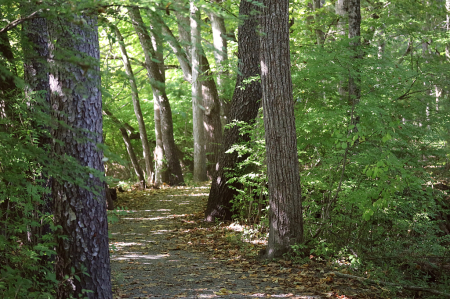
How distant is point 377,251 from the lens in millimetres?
6699

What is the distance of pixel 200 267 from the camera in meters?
6.22

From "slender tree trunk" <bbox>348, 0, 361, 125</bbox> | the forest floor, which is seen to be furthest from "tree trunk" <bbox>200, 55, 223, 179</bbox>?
"slender tree trunk" <bbox>348, 0, 361, 125</bbox>

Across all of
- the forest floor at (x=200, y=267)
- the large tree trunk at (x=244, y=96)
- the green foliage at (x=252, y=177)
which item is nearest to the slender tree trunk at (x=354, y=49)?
the green foliage at (x=252, y=177)

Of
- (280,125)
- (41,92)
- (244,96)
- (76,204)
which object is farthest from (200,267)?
(244,96)

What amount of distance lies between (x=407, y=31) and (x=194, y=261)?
9190mm

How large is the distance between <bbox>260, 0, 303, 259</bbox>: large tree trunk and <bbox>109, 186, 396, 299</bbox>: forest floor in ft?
2.00

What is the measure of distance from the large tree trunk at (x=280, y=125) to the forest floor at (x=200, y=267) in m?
0.61

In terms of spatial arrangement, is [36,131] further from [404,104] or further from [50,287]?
[404,104]

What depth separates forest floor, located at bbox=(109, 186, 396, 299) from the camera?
16.3ft

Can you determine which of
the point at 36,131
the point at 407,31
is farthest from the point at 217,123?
the point at 36,131

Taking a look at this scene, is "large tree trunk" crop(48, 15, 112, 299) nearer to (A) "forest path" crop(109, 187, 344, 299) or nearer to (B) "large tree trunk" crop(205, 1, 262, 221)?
(A) "forest path" crop(109, 187, 344, 299)

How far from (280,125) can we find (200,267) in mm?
2620

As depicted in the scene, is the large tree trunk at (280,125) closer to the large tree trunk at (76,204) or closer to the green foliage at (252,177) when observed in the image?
the green foliage at (252,177)

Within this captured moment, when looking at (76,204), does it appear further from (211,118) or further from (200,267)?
(211,118)
